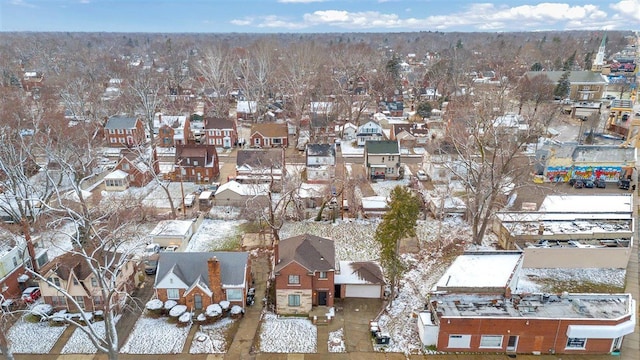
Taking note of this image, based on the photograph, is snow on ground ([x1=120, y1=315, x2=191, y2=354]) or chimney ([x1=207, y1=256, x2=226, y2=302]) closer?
snow on ground ([x1=120, y1=315, x2=191, y2=354])

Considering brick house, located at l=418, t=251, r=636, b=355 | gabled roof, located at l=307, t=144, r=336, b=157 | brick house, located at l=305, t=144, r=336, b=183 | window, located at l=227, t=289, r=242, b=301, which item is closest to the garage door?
brick house, located at l=418, t=251, r=636, b=355

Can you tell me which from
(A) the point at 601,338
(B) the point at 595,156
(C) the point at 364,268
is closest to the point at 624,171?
(B) the point at 595,156

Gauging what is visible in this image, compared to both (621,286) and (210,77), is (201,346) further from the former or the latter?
(210,77)

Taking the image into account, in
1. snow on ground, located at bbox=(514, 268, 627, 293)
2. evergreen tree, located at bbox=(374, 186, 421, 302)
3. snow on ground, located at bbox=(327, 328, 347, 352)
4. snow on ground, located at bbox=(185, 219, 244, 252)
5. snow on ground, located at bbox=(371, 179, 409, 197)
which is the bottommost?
snow on ground, located at bbox=(327, 328, 347, 352)

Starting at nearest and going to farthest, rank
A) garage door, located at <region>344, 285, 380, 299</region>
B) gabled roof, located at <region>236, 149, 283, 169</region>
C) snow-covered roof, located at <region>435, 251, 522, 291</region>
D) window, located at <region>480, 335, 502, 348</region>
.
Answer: window, located at <region>480, 335, 502, 348</region>
snow-covered roof, located at <region>435, 251, 522, 291</region>
garage door, located at <region>344, 285, 380, 299</region>
gabled roof, located at <region>236, 149, 283, 169</region>

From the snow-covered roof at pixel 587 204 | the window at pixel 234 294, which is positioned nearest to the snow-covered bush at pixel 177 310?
the window at pixel 234 294

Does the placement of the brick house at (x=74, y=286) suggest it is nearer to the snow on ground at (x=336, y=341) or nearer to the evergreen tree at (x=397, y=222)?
the snow on ground at (x=336, y=341)

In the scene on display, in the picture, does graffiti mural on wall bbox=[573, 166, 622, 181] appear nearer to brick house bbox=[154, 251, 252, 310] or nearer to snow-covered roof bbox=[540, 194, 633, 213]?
snow-covered roof bbox=[540, 194, 633, 213]

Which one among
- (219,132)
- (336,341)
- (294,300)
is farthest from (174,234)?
(219,132)
